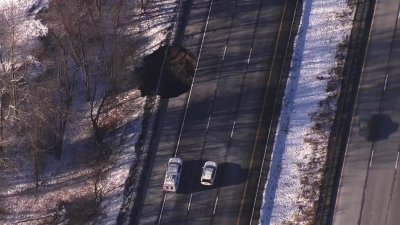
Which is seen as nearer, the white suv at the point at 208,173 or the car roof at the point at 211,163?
the white suv at the point at 208,173

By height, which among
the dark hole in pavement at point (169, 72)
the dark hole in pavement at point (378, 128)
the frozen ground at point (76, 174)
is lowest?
the frozen ground at point (76, 174)

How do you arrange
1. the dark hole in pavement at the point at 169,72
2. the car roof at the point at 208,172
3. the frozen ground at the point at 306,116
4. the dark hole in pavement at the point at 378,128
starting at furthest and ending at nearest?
1. the dark hole in pavement at the point at 169,72
2. the dark hole in pavement at the point at 378,128
3. the car roof at the point at 208,172
4. the frozen ground at the point at 306,116

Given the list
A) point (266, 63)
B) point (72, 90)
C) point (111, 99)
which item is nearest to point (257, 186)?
point (266, 63)

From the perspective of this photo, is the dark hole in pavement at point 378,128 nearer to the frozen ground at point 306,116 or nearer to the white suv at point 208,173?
the frozen ground at point 306,116

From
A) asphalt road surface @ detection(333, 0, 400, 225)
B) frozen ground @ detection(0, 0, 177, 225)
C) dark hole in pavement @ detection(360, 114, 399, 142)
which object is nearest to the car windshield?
frozen ground @ detection(0, 0, 177, 225)

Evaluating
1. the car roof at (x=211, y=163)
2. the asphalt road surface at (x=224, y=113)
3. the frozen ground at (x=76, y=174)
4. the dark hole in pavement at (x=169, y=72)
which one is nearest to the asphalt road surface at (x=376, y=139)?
the asphalt road surface at (x=224, y=113)

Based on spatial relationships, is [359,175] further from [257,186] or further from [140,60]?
[140,60]

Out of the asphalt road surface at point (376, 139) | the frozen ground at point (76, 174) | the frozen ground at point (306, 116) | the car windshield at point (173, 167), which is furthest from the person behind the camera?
the frozen ground at point (76, 174)

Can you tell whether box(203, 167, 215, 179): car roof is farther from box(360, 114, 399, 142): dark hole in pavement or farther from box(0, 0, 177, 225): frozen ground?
box(360, 114, 399, 142): dark hole in pavement
